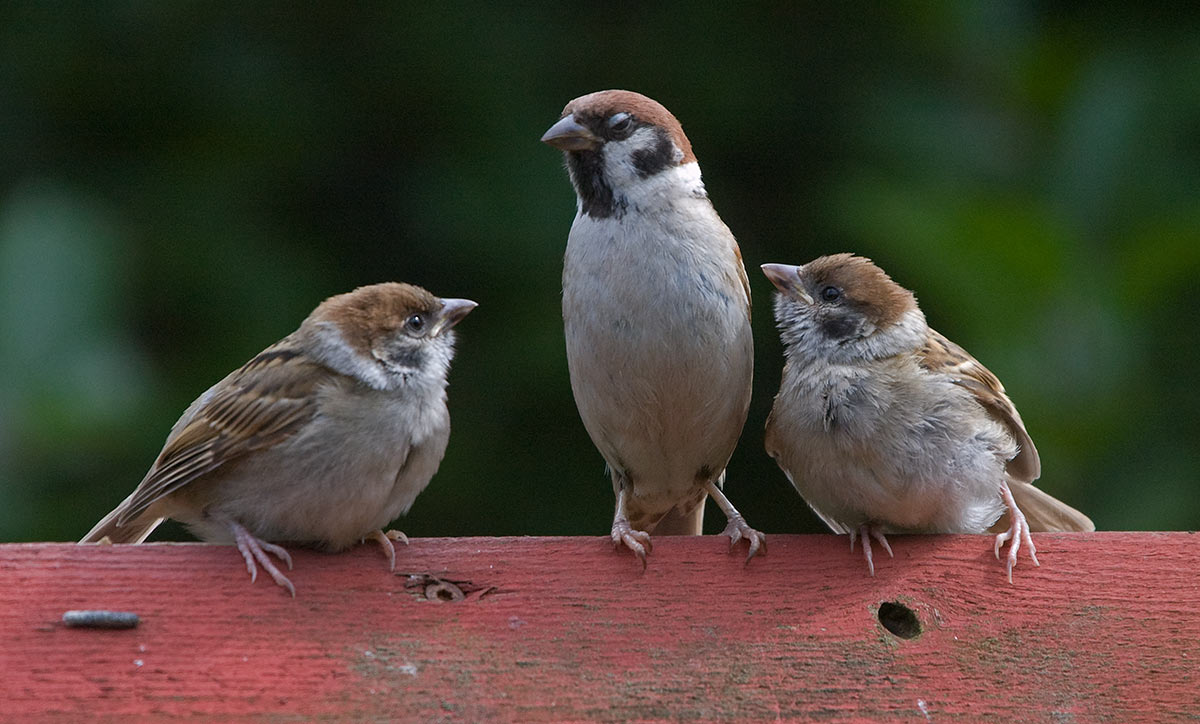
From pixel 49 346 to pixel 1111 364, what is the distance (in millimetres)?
2308

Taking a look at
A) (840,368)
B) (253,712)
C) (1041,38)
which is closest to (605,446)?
(840,368)

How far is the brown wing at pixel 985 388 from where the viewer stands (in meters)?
2.42

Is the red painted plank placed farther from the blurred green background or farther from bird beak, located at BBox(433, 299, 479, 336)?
the blurred green background

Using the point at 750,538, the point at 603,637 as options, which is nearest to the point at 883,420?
the point at 750,538

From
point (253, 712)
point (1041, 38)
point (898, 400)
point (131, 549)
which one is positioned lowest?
point (253, 712)

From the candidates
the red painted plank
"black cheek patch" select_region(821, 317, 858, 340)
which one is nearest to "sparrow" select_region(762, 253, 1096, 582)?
"black cheek patch" select_region(821, 317, 858, 340)

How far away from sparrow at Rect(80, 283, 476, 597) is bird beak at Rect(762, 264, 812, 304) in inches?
23.0

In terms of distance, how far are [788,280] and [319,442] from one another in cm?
92

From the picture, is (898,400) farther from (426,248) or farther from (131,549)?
(426,248)

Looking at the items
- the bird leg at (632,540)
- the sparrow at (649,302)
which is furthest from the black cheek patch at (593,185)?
the bird leg at (632,540)

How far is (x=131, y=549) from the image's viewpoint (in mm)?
2021

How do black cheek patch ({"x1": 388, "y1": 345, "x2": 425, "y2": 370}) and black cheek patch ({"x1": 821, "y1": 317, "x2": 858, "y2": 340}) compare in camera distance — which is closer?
black cheek patch ({"x1": 388, "y1": 345, "x2": 425, "y2": 370})

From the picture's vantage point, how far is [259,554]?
2025 mm

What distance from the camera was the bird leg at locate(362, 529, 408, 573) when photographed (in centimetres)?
207
